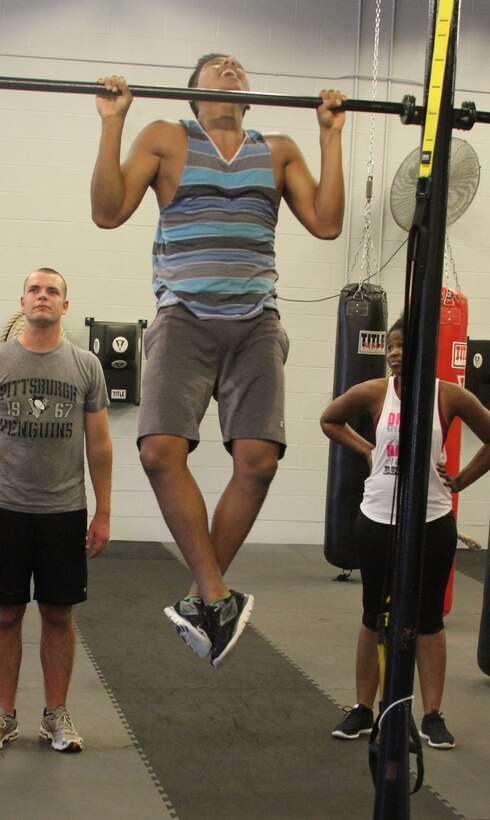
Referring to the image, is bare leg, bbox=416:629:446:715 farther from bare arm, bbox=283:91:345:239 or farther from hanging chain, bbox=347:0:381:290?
hanging chain, bbox=347:0:381:290

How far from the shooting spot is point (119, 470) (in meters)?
8.09

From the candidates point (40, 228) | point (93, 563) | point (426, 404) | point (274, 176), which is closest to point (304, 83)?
point (40, 228)

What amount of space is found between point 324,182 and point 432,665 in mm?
2076

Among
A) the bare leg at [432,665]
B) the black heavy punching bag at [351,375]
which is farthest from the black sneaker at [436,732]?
the black heavy punching bag at [351,375]

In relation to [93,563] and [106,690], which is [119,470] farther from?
[106,690]

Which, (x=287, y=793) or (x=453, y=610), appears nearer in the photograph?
(x=287, y=793)

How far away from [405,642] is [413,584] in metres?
0.13

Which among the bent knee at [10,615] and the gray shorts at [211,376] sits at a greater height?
the gray shorts at [211,376]

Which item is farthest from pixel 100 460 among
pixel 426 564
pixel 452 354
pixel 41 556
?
pixel 452 354

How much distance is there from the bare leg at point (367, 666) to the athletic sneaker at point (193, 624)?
1.60 meters

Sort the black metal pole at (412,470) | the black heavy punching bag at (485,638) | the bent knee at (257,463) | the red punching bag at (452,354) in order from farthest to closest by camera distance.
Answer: the red punching bag at (452,354) < the black heavy punching bag at (485,638) < the bent knee at (257,463) < the black metal pole at (412,470)

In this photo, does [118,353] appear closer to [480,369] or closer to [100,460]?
[480,369]

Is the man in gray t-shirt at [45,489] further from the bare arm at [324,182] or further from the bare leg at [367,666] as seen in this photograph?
the bare arm at [324,182]

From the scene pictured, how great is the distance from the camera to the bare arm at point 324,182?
273 cm
